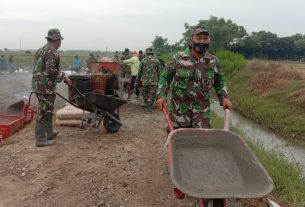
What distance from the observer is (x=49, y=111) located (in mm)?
7336

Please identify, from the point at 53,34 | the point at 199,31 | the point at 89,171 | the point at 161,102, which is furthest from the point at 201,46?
the point at 53,34

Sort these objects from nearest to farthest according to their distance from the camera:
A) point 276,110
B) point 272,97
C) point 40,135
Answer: point 40,135
point 276,110
point 272,97

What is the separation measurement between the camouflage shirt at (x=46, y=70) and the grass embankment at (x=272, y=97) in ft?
22.5

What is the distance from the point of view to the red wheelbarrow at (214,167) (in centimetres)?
352

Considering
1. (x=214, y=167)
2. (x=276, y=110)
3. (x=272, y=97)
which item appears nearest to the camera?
(x=214, y=167)

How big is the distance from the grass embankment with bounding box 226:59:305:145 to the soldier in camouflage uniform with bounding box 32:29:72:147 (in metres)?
6.80

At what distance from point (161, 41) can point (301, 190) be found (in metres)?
51.6

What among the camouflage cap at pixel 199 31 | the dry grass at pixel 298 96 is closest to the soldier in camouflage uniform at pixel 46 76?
the camouflage cap at pixel 199 31

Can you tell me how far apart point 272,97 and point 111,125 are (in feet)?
30.6

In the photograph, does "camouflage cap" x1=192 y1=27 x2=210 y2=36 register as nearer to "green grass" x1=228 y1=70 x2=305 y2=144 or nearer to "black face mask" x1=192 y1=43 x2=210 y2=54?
"black face mask" x1=192 y1=43 x2=210 y2=54

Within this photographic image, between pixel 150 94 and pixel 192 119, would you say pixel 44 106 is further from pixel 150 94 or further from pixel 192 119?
pixel 150 94

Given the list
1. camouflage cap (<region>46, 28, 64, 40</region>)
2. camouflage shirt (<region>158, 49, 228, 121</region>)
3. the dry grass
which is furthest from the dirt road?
the dry grass

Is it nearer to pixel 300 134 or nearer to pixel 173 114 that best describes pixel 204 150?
pixel 173 114

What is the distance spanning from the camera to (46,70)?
7090 millimetres
